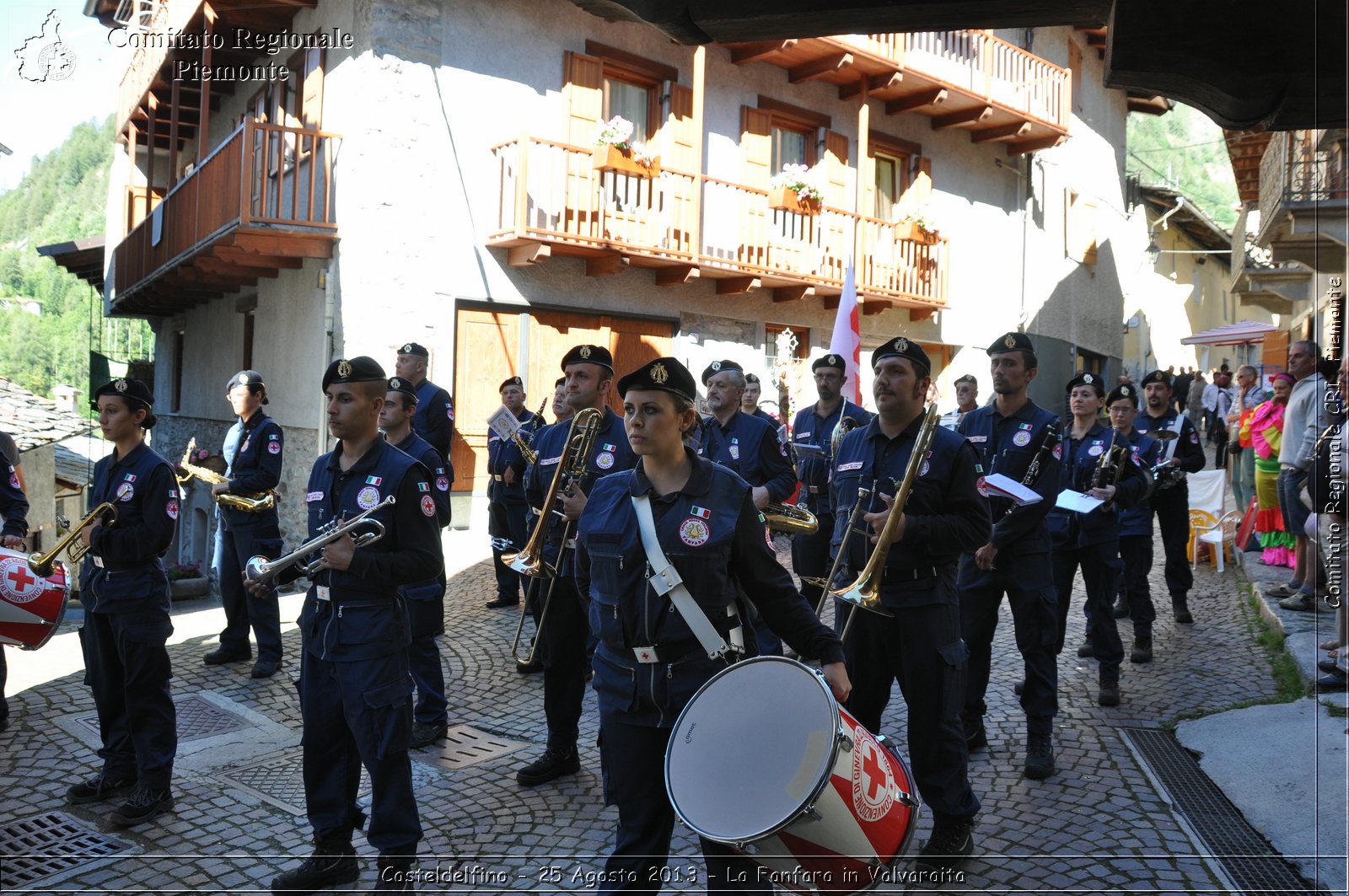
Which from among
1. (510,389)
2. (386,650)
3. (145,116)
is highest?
(145,116)

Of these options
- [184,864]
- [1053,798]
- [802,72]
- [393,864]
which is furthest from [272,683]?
[802,72]

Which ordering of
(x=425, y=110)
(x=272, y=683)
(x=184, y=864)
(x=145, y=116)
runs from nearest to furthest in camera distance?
(x=184, y=864), (x=272, y=683), (x=425, y=110), (x=145, y=116)

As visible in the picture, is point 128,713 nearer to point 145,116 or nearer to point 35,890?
point 35,890

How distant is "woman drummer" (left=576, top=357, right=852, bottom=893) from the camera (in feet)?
11.0

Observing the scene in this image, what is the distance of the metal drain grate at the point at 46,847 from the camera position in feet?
14.3

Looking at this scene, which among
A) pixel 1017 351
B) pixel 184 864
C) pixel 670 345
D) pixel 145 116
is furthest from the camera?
pixel 145 116

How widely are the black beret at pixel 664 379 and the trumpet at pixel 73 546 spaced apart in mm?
2953

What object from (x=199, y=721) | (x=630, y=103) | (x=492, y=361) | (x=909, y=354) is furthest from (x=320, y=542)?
(x=630, y=103)

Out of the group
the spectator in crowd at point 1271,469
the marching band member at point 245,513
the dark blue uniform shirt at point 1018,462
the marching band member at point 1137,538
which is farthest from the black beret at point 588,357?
the spectator in crowd at point 1271,469

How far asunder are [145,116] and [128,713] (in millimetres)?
19710

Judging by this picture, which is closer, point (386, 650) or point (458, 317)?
point (386, 650)

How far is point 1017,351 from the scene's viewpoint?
5715 millimetres

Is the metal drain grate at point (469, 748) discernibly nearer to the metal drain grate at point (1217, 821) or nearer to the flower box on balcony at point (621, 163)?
the metal drain grate at point (1217, 821)

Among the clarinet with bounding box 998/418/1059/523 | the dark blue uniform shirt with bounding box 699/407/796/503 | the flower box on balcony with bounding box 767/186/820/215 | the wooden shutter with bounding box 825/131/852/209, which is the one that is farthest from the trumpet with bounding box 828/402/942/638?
the wooden shutter with bounding box 825/131/852/209
